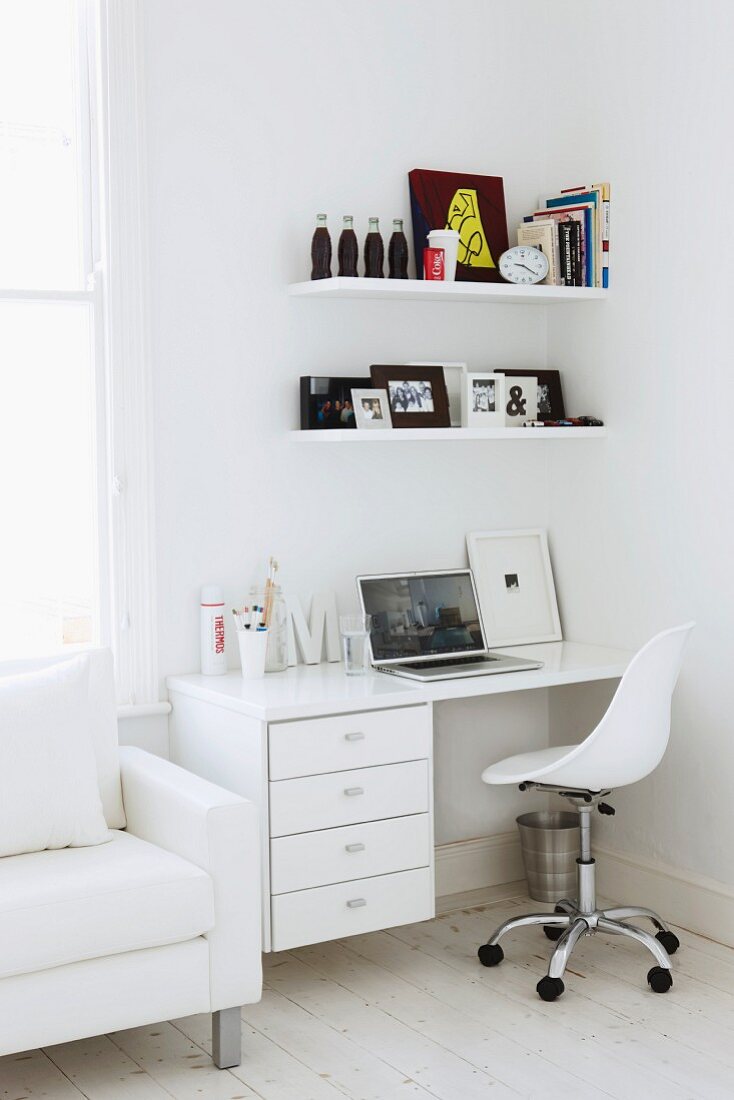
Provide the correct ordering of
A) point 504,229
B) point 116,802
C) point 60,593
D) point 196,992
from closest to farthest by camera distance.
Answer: point 196,992 → point 116,802 → point 60,593 → point 504,229

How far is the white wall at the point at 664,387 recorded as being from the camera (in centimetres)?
333

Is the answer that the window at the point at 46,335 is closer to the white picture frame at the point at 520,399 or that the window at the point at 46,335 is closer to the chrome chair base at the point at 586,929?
the white picture frame at the point at 520,399

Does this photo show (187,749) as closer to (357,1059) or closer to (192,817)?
(192,817)

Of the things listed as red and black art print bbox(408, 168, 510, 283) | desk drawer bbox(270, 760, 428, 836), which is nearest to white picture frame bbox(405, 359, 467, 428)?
red and black art print bbox(408, 168, 510, 283)

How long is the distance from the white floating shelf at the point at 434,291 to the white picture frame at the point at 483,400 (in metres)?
0.23

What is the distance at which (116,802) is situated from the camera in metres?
2.93

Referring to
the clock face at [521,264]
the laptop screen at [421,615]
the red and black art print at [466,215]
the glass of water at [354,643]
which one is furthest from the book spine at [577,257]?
the glass of water at [354,643]

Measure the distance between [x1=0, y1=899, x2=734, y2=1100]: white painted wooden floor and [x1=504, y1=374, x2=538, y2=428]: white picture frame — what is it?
1453 mm

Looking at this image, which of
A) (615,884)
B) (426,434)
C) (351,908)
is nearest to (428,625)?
(426,434)

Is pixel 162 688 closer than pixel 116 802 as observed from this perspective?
No

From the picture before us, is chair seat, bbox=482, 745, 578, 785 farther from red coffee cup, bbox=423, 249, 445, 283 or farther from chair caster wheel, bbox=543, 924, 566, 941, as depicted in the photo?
red coffee cup, bbox=423, 249, 445, 283

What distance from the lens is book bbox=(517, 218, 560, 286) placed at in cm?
363

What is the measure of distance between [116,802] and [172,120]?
1.69 meters

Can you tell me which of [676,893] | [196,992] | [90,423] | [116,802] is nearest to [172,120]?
[90,423]
